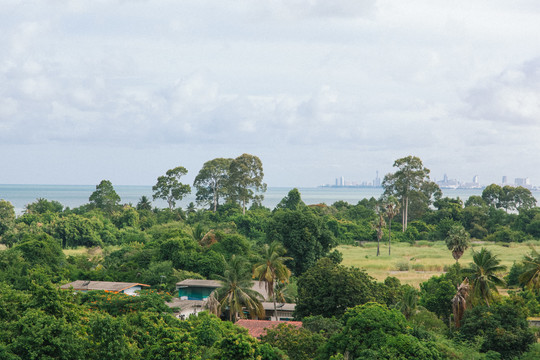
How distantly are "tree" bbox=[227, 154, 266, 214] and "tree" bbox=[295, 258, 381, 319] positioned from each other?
2338 inches

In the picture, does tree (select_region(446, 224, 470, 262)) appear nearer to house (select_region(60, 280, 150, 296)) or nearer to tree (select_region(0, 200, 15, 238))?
house (select_region(60, 280, 150, 296))

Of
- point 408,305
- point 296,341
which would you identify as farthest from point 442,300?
point 296,341

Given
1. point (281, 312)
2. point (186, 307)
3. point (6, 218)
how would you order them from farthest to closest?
point (6, 218), point (281, 312), point (186, 307)

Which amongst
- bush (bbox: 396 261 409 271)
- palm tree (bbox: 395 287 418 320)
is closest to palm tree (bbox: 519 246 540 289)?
palm tree (bbox: 395 287 418 320)

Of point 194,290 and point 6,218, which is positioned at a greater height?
point 6,218

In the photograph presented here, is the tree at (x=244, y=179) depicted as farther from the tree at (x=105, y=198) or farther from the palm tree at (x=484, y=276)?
the palm tree at (x=484, y=276)

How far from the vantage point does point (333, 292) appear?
33.9 meters

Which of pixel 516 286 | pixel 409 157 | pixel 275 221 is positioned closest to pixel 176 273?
pixel 275 221

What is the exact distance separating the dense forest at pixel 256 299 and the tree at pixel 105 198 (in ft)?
46.8

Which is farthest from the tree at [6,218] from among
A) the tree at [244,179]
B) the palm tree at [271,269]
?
the palm tree at [271,269]

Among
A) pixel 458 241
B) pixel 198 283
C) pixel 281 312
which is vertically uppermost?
pixel 458 241

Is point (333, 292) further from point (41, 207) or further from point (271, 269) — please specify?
point (41, 207)

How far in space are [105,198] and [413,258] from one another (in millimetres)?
58491

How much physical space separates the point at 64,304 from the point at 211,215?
64.9m
